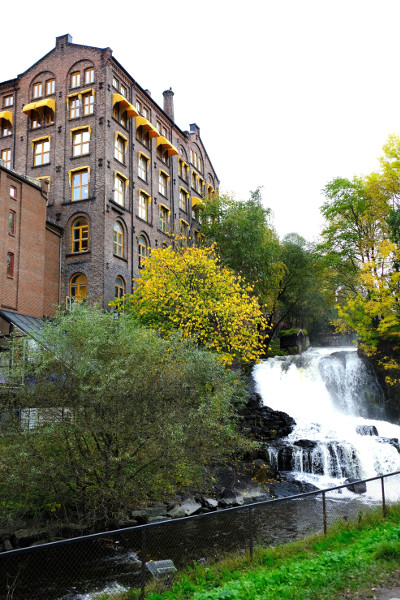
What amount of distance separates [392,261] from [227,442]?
19.0 meters

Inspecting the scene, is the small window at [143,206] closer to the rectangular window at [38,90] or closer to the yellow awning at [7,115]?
the rectangular window at [38,90]

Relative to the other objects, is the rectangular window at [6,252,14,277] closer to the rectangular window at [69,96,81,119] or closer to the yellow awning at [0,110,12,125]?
Result: the rectangular window at [69,96,81,119]

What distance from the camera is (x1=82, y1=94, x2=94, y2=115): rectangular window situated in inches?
1361

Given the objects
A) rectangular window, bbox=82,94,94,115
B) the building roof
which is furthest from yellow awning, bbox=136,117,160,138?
the building roof

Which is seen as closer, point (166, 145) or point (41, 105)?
point (41, 105)

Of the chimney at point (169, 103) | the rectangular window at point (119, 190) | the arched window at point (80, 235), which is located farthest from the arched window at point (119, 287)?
the chimney at point (169, 103)

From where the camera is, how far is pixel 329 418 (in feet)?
94.3

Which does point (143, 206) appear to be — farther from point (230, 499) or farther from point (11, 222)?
point (230, 499)

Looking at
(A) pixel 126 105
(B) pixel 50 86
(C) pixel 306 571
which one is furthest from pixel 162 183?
(C) pixel 306 571

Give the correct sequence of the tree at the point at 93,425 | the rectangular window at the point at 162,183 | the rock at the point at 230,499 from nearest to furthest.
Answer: the tree at the point at 93,425 < the rock at the point at 230,499 < the rectangular window at the point at 162,183

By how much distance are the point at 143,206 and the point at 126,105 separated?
7.53m

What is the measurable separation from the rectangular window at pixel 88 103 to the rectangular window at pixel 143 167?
5.35 metres

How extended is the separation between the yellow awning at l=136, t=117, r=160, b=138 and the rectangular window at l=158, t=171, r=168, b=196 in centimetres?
339

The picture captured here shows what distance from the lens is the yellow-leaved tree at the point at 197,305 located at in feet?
78.0
